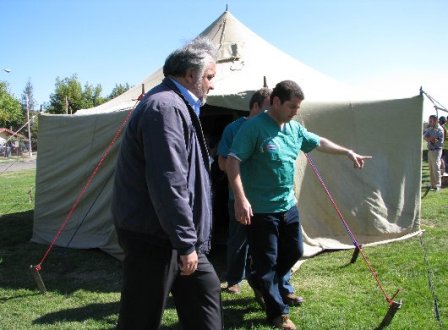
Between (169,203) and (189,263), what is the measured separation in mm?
304

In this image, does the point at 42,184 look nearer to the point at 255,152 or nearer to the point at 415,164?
the point at 255,152

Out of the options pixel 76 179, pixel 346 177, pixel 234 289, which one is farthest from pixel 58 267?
pixel 346 177

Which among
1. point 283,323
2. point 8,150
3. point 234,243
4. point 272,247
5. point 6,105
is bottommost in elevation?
point 8,150

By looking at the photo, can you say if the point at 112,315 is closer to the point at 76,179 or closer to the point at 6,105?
the point at 76,179

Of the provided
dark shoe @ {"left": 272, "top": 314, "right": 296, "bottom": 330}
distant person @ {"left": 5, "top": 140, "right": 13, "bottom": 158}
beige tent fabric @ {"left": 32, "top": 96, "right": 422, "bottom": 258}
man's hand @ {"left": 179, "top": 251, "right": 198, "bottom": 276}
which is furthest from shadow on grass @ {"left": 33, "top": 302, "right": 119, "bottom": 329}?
distant person @ {"left": 5, "top": 140, "right": 13, "bottom": 158}

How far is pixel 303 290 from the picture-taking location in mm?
4551

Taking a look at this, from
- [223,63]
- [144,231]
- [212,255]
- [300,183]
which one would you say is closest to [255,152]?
[144,231]

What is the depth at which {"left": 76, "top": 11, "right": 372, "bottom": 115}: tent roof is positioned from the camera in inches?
229

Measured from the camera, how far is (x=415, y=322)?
369cm

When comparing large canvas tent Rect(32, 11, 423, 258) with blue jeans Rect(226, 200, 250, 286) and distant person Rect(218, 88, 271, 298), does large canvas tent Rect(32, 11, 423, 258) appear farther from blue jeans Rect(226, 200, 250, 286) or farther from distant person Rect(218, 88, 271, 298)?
blue jeans Rect(226, 200, 250, 286)

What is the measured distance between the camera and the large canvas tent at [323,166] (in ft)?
19.9

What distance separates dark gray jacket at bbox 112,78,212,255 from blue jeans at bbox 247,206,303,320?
1137 millimetres

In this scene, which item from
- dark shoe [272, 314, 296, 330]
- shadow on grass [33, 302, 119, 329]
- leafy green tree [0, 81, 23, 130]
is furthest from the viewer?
leafy green tree [0, 81, 23, 130]

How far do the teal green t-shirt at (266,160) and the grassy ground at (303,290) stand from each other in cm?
101
